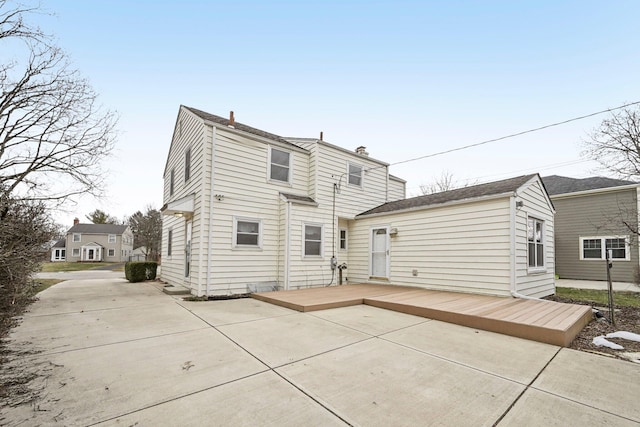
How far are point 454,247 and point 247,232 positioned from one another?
627 centimetres

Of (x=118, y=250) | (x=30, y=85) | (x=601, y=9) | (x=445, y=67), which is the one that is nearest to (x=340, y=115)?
(x=445, y=67)

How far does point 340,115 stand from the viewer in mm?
13367

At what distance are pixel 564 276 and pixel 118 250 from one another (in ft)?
163

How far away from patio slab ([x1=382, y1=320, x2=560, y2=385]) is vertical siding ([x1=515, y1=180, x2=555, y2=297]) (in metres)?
3.20

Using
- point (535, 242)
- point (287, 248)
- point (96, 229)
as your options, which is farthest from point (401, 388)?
point (96, 229)

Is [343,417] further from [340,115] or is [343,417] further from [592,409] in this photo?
[340,115]

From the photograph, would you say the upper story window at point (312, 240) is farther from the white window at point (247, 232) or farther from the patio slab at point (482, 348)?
the patio slab at point (482, 348)

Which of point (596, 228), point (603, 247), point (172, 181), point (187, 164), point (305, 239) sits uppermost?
point (187, 164)

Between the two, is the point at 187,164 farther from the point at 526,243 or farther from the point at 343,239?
the point at 526,243

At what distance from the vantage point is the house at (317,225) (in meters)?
6.95

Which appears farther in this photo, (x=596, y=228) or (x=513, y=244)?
(x=596, y=228)

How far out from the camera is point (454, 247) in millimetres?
7449

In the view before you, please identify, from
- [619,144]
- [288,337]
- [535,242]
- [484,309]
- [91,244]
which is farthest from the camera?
[91,244]

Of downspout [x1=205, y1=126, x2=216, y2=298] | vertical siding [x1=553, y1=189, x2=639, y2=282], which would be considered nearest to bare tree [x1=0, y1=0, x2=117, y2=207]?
downspout [x1=205, y1=126, x2=216, y2=298]
